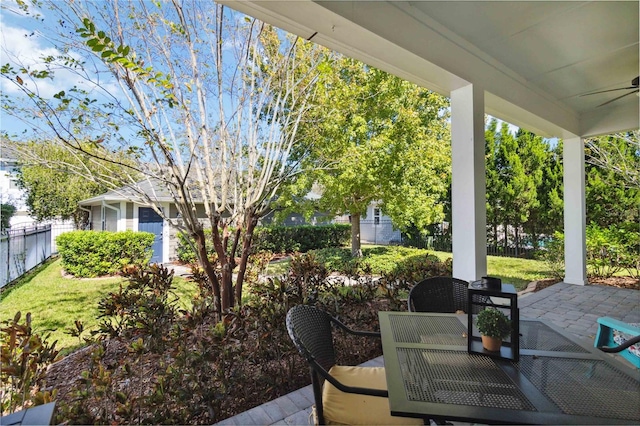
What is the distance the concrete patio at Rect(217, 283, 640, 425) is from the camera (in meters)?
1.89

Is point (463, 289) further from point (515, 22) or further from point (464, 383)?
point (515, 22)

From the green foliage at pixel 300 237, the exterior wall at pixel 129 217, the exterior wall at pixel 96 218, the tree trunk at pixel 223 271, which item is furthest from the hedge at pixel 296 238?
the tree trunk at pixel 223 271

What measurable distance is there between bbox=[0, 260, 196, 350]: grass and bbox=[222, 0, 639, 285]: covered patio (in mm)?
3089

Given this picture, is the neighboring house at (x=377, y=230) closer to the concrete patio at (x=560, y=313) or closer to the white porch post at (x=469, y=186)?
the concrete patio at (x=560, y=313)

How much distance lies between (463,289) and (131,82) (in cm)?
327

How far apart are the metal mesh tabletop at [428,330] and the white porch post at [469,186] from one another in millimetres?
1356

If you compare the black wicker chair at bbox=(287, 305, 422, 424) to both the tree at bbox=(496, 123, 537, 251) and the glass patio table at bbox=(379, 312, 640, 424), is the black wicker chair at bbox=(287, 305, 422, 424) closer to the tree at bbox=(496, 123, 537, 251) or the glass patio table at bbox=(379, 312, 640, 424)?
the glass patio table at bbox=(379, 312, 640, 424)

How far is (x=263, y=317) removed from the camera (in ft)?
7.83

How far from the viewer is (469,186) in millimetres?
3045

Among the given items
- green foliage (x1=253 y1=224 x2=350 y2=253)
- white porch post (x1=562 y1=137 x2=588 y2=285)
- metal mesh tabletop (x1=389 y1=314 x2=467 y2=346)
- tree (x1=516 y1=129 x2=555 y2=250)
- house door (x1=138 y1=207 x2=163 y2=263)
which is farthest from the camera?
→ green foliage (x1=253 y1=224 x2=350 y2=253)

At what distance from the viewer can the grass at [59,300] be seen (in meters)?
3.95

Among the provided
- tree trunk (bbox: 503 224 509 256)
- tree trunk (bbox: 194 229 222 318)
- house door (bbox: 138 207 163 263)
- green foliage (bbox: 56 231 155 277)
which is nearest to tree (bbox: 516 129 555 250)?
tree trunk (bbox: 503 224 509 256)

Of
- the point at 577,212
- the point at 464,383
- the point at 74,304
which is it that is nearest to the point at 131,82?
the point at 464,383

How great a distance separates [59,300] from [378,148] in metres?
6.58
